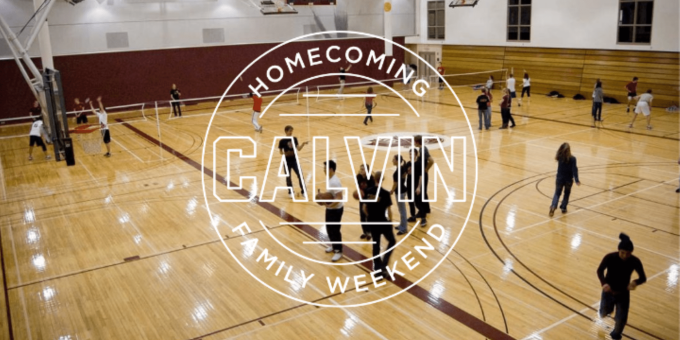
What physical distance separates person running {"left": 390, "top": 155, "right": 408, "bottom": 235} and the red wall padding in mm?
22354

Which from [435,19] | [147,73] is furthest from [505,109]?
[435,19]

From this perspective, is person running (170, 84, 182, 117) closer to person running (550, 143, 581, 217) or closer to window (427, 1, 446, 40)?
window (427, 1, 446, 40)

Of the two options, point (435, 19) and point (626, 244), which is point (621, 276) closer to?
point (626, 244)

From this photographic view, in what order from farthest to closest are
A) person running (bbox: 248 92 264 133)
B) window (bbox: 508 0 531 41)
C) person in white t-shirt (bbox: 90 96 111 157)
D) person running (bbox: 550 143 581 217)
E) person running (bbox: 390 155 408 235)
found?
window (bbox: 508 0 531 41) < person running (bbox: 248 92 264 133) < person in white t-shirt (bbox: 90 96 111 157) < person running (bbox: 550 143 581 217) < person running (bbox: 390 155 408 235)

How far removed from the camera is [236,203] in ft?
45.2

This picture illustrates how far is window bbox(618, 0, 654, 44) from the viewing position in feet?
84.9

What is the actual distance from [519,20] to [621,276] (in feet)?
91.7

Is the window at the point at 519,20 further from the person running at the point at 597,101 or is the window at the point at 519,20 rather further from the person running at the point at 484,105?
the person running at the point at 484,105

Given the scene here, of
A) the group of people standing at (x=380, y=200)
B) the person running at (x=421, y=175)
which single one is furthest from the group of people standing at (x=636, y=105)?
the person running at (x=421, y=175)

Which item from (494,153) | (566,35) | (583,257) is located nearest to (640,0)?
(566,35)

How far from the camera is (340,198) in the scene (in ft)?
31.2

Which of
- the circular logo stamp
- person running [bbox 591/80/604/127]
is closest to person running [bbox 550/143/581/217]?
the circular logo stamp

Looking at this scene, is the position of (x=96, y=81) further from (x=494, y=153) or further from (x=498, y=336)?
(x=498, y=336)

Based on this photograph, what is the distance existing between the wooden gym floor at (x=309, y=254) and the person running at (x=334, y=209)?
1.16 feet
